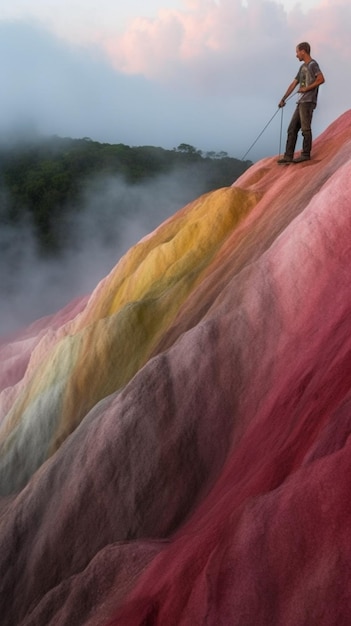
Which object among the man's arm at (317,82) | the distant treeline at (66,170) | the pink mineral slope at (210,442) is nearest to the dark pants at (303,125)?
the man's arm at (317,82)

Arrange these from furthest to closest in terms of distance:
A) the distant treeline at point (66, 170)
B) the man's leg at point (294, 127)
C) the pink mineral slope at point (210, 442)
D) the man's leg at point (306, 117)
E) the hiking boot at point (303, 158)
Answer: the distant treeline at point (66, 170) → the hiking boot at point (303, 158) → the man's leg at point (294, 127) → the man's leg at point (306, 117) → the pink mineral slope at point (210, 442)

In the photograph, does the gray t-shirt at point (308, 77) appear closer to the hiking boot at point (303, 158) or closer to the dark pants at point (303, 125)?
the dark pants at point (303, 125)

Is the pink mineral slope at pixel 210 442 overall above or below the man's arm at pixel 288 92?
below

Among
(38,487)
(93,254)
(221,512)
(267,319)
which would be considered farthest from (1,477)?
(93,254)

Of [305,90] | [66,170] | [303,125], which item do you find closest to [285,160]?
[303,125]

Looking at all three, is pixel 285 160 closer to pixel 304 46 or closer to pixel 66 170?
pixel 304 46

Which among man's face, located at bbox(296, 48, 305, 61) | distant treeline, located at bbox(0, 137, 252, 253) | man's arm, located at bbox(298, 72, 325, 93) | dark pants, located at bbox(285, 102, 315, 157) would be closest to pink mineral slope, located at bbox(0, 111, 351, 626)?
dark pants, located at bbox(285, 102, 315, 157)

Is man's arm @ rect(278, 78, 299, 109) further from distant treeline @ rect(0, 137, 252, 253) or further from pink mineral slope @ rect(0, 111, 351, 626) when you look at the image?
distant treeline @ rect(0, 137, 252, 253)
